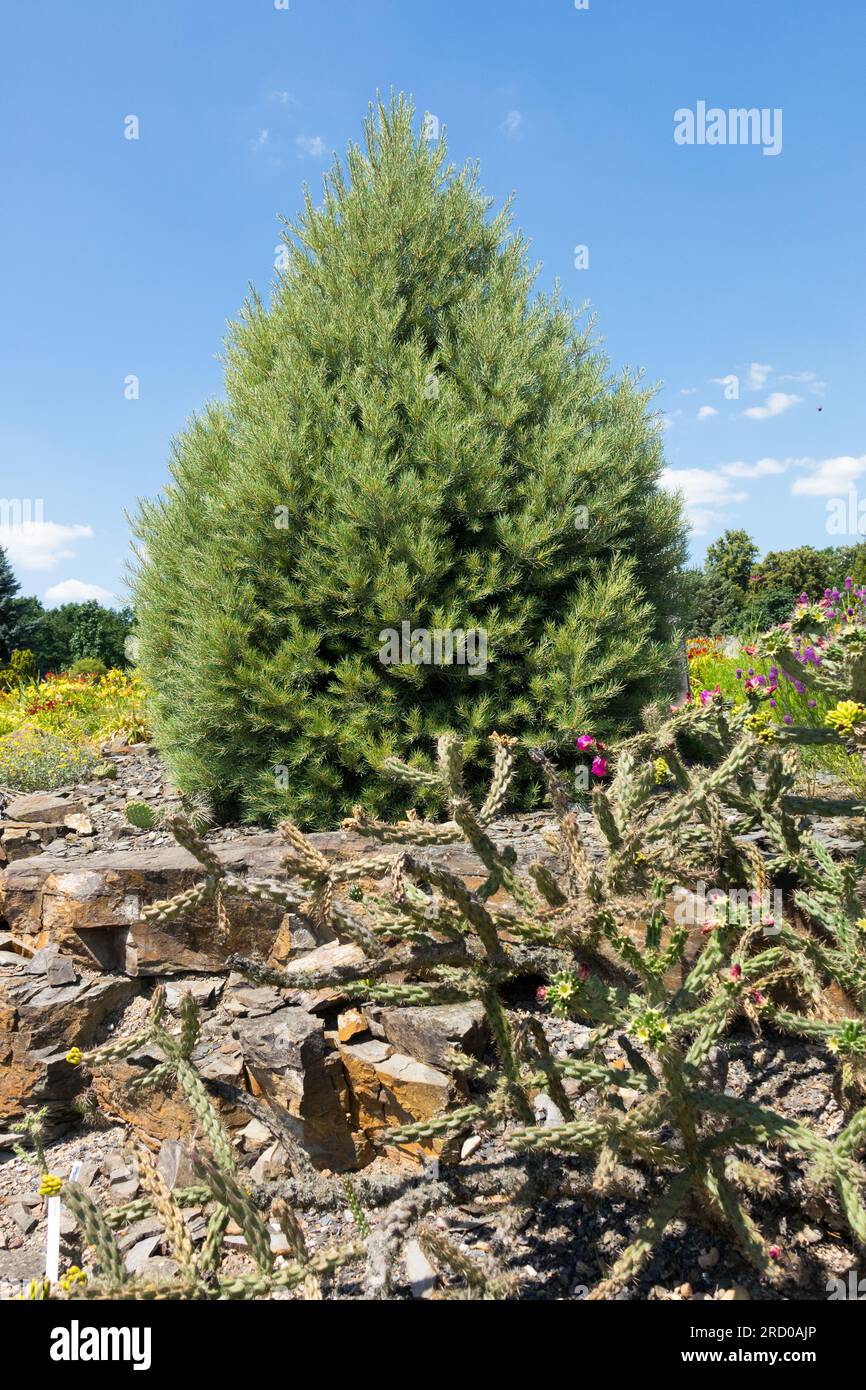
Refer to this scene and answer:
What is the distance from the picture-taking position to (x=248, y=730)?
18.3 feet

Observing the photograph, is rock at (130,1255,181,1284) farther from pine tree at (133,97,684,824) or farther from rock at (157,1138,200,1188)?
pine tree at (133,97,684,824)

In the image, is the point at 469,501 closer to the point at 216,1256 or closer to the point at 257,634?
the point at 257,634

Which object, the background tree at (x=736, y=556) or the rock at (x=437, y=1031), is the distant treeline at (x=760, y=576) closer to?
the background tree at (x=736, y=556)

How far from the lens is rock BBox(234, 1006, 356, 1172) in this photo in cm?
325

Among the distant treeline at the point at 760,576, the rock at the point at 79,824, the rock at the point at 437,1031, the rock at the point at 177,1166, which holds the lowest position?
the rock at the point at 177,1166

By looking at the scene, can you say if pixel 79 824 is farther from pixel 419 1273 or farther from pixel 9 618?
pixel 9 618

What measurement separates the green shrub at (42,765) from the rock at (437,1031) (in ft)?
18.1

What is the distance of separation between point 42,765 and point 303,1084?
18.8ft

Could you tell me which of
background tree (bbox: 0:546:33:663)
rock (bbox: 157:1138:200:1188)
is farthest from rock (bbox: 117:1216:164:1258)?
background tree (bbox: 0:546:33:663)

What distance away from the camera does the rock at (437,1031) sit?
3211 mm

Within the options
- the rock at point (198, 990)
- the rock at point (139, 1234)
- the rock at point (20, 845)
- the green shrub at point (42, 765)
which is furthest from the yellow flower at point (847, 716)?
the green shrub at point (42, 765)

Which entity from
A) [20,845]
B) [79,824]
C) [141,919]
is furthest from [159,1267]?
[79,824]
